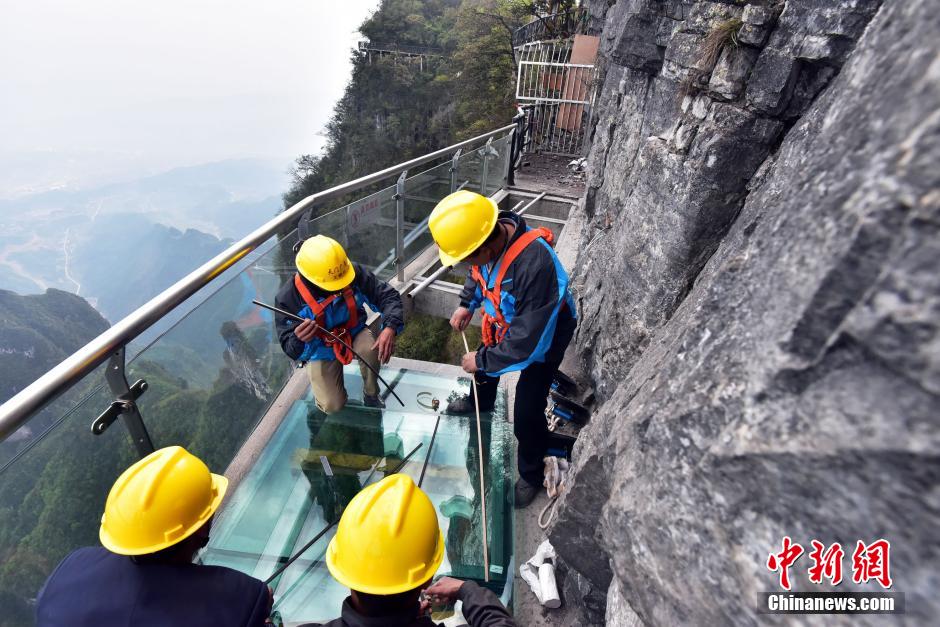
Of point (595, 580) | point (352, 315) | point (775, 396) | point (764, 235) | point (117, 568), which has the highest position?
point (764, 235)

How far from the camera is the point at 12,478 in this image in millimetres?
1802

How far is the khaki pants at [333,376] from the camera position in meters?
3.93

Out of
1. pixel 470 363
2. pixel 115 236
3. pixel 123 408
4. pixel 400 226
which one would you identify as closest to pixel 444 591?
pixel 470 363

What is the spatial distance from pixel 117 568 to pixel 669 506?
1.98 m

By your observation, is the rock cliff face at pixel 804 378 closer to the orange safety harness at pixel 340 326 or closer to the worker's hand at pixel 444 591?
the worker's hand at pixel 444 591

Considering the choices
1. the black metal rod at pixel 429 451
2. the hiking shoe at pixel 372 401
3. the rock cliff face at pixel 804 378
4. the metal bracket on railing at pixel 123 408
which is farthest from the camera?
the hiking shoe at pixel 372 401

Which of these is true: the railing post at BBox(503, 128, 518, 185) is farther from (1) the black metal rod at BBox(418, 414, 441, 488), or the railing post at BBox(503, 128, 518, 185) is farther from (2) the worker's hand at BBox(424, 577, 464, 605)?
(2) the worker's hand at BBox(424, 577, 464, 605)

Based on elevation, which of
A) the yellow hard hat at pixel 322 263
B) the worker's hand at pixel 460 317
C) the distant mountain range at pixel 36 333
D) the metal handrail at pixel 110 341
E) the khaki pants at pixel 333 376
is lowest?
the distant mountain range at pixel 36 333

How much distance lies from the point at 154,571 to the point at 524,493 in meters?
2.42

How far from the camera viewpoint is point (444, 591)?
2172 mm

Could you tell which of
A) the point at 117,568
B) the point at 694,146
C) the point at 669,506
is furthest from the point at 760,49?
the point at 117,568

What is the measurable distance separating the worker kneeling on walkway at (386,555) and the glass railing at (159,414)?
4.26ft

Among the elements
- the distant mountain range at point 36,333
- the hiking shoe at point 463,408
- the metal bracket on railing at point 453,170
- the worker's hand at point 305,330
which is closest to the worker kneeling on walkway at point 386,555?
the worker's hand at point 305,330

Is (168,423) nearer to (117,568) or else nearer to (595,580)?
(117,568)
